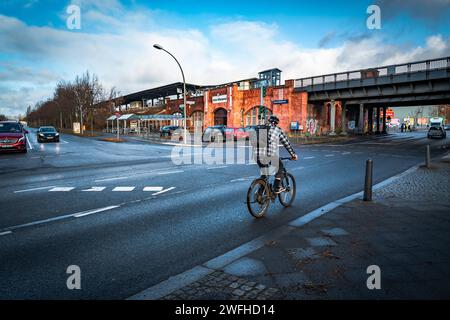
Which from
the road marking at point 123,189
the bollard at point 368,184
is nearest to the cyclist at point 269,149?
the bollard at point 368,184

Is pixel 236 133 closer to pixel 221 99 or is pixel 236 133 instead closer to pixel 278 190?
pixel 221 99

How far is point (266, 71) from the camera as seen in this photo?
48.7 meters

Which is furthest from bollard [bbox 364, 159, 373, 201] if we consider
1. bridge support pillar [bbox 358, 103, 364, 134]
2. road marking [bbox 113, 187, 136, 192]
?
bridge support pillar [bbox 358, 103, 364, 134]

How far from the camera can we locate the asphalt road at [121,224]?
339 cm

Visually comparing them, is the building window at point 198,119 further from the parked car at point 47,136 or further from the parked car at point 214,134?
the parked car at point 47,136

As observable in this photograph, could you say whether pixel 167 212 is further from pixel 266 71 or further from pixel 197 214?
pixel 266 71

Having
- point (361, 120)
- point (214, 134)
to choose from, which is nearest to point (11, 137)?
point (214, 134)

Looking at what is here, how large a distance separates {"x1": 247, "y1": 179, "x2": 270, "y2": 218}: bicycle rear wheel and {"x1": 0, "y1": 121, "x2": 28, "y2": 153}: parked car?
1781 centimetres

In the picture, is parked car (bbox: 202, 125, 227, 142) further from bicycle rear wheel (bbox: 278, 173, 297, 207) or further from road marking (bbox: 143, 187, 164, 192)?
bicycle rear wheel (bbox: 278, 173, 297, 207)

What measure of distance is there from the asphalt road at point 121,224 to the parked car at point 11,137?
30.2ft

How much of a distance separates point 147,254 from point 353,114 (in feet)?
179

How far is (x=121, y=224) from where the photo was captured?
519 centimetres

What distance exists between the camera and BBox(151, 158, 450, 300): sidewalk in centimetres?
296
